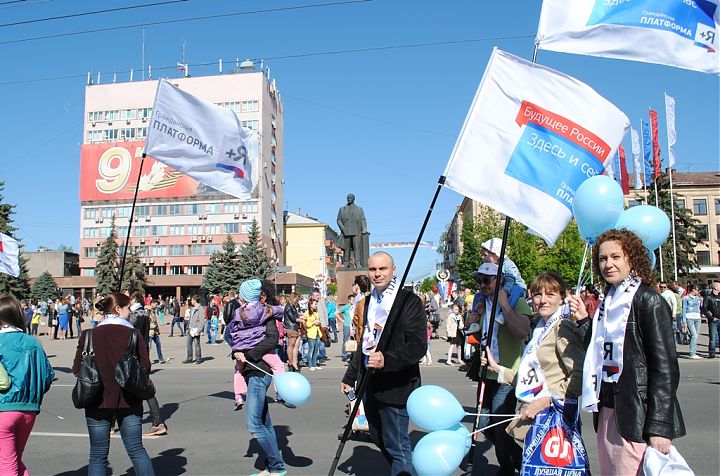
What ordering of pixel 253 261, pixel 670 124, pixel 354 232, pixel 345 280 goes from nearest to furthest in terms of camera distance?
1. pixel 354 232
2. pixel 345 280
3. pixel 670 124
4. pixel 253 261

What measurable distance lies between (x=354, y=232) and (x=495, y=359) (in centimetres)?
1362

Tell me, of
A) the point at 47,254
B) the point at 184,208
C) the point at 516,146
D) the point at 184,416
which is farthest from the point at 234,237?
the point at 516,146

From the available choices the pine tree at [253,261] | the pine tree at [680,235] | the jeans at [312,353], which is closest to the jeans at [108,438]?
the jeans at [312,353]

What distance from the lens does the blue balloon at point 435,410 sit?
12.8 ft

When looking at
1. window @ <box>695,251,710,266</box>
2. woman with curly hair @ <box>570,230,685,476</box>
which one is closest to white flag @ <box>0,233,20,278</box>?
woman with curly hair @ <box>570,230,685,476</box>

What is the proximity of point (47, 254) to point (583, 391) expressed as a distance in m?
104

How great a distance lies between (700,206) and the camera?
7631 cm

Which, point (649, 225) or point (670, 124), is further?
point (670, 124)

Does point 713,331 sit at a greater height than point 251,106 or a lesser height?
lesser

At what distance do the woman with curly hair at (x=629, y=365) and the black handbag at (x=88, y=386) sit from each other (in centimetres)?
336

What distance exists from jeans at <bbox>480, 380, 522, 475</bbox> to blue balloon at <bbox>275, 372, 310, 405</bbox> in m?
1.45

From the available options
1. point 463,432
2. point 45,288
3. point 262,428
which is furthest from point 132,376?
point 45,288

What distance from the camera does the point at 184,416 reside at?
9047 mm

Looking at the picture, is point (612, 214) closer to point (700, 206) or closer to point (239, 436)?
point (239, 436)
